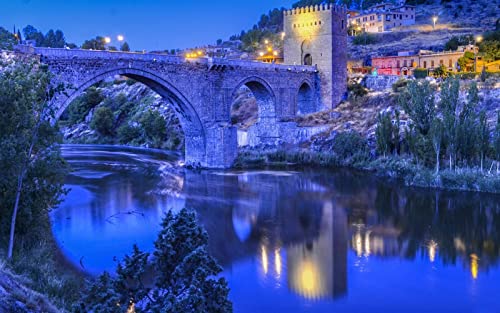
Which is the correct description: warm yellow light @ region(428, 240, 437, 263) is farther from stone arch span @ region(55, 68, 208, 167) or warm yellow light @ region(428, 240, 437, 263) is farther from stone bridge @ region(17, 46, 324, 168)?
stone arch span @ region(55, 68, 208, 167)

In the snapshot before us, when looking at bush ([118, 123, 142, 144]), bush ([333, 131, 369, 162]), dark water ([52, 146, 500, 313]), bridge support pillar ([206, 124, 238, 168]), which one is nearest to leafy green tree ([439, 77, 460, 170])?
dark water ([52, 146, 500, 313])

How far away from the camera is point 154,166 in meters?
26.8

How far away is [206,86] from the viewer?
24641 millimetres

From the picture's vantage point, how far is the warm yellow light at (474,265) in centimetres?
1132

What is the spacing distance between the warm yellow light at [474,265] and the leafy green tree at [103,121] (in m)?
33.8

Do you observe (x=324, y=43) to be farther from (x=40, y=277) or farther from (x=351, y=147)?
(x=40, y=277)

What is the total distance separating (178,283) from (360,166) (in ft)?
63.9

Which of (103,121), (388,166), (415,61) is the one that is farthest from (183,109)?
(415,61)

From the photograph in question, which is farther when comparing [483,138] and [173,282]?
[483,138]

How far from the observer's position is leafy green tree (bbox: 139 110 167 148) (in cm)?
3687

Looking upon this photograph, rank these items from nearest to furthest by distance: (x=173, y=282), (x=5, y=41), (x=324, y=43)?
(x=173, y=282), (x=5, y=41), (x=324, y=43)

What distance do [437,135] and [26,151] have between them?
50.2 feet

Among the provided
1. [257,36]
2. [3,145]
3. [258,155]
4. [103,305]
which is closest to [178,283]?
[103,305]

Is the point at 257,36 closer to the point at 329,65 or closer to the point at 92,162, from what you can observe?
the point at 329,65
